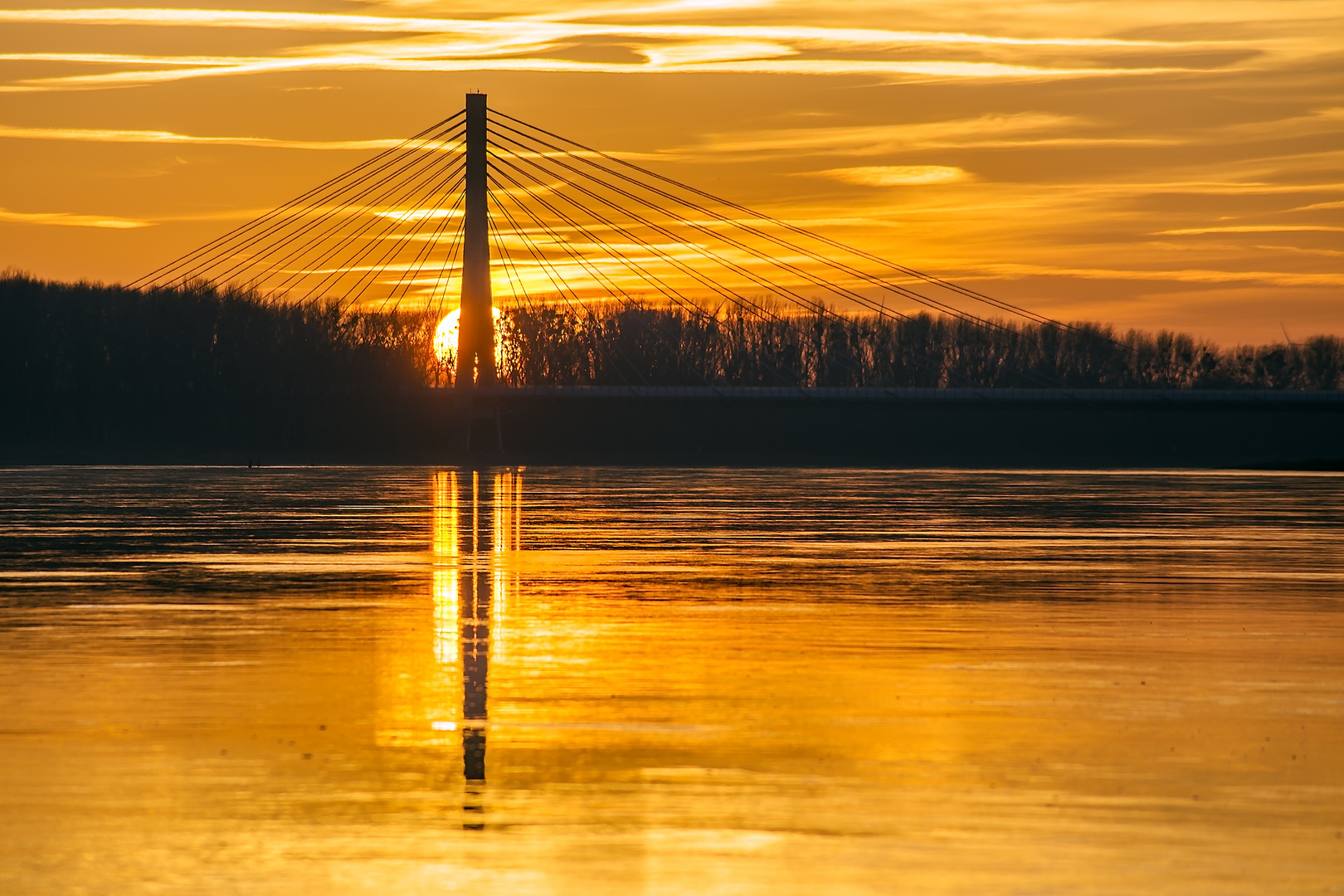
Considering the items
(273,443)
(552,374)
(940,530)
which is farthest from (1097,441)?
(940,530)

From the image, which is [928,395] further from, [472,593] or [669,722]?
[669,722]

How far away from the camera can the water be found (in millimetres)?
8648

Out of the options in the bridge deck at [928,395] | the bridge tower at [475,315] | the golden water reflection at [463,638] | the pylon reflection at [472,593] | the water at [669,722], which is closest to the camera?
the water at [669,722]

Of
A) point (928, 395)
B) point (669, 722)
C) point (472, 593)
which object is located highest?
point (928, 395)

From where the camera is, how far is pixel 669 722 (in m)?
12.4

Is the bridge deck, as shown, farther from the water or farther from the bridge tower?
the water

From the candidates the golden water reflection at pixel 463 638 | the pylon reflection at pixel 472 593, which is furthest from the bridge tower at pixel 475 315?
the golden water reflection at pixel 463 638

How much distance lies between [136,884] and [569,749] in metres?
3.69

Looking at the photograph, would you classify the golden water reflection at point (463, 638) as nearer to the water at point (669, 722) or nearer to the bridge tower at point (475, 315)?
the water at point (669, 722)

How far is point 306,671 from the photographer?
48.6 feet

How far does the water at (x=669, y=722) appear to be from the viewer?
865cm

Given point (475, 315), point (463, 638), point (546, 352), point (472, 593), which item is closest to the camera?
point (463, 638)

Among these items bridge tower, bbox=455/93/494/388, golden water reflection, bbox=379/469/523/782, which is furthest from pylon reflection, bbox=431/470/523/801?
bridge tower, bbox=455/93/494/388

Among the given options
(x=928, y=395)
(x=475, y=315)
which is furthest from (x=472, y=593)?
(x=928, y=395)
